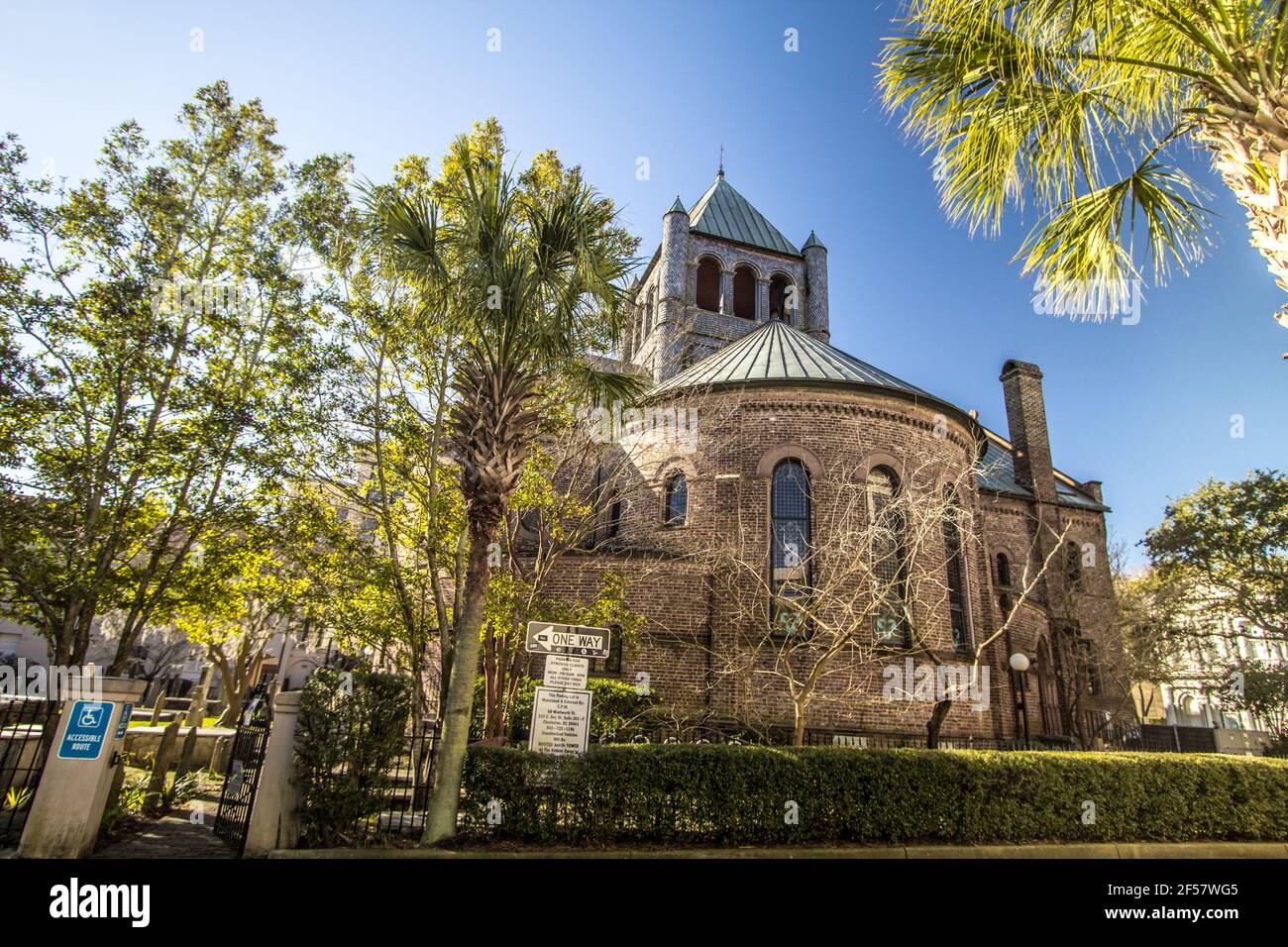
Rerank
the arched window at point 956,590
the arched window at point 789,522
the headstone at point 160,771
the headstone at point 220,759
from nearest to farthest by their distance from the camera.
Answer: the headstone at point 160,771, the headstone at point 220,759, the arched window at point 789,522, the arched window at point 956,590

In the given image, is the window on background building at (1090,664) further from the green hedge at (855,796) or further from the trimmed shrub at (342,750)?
the trimmed shrub at (342,750)

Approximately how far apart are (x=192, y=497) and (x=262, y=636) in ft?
65.7

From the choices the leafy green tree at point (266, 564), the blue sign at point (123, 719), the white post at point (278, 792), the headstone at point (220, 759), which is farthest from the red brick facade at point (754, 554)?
the blue sign at point (123, 719)

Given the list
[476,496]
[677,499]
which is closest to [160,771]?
[476,496]

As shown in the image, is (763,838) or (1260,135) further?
(763,838)

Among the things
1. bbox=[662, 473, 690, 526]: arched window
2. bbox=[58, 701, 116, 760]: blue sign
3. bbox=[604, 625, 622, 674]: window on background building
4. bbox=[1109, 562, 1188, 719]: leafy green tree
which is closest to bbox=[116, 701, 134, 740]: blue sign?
bbox=[58, 701, 116, 760]: blue sign

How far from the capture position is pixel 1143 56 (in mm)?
6328

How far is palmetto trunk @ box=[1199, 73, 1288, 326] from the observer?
4.88 metres

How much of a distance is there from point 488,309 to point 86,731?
6.25 meters

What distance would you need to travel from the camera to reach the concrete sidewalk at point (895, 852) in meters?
6.94

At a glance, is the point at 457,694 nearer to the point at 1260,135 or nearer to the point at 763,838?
the point at 763,838

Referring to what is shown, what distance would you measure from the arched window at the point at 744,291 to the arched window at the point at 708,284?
952 millimetres
